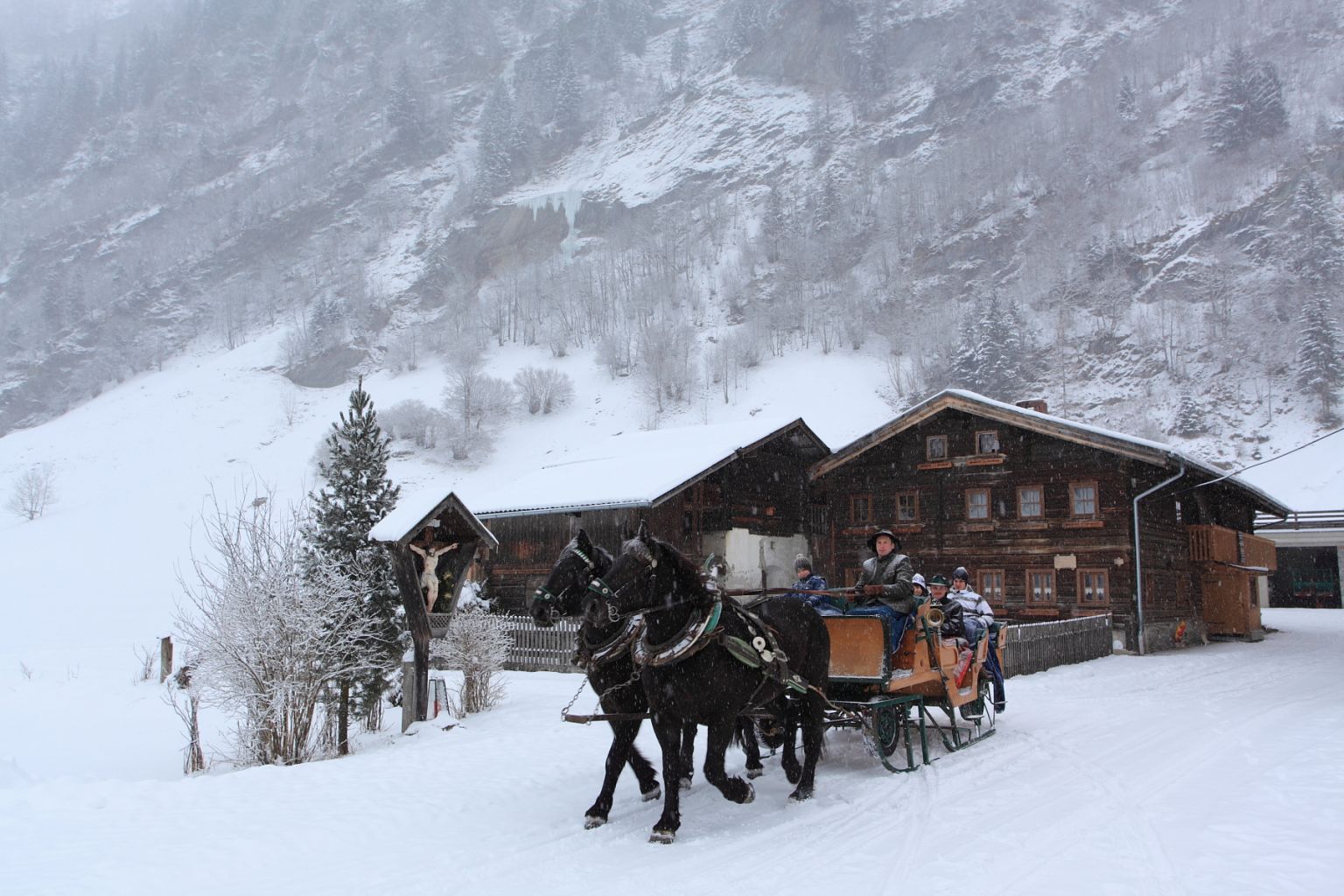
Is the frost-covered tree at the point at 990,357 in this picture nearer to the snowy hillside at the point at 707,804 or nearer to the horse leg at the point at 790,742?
the snowy hillside at the point at 707,804

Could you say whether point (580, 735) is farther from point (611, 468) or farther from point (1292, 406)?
point (1292, 406)

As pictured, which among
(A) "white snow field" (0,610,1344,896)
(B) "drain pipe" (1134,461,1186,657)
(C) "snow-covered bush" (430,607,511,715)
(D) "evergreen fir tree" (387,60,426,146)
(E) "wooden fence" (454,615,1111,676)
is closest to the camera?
(A) "white snow field" (0,610,1344,896)

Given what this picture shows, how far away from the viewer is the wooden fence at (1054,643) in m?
16.9

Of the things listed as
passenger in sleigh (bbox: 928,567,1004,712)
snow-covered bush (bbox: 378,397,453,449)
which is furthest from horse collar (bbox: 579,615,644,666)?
snow-covered bush (bbox: 378,397,453,449)

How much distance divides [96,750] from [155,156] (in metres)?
169

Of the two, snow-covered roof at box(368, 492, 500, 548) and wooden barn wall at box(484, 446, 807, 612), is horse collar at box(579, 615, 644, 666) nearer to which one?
snow-covered roof at box(368, 492, 500, 548)

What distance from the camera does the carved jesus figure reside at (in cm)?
1187

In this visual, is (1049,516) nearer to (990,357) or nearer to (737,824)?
(737,824)

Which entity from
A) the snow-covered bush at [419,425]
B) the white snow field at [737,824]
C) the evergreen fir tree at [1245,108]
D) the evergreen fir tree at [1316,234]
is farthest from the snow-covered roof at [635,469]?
the evergreen fir tree at [1245,108]

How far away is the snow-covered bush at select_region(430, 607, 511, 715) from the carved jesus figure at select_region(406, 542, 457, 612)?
2.77ft

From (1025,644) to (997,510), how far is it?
737cm

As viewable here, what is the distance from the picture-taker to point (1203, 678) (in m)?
15.9

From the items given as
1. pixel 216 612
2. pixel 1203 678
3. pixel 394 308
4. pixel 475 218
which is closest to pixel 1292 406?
pixel 1203 678

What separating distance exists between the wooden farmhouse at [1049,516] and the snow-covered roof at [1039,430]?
4 cm
